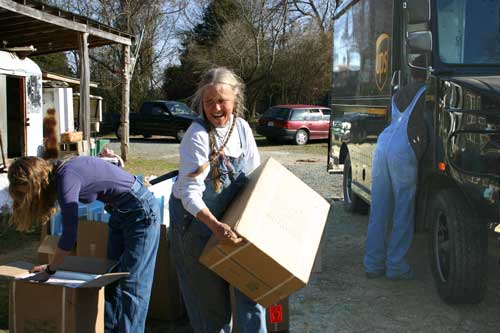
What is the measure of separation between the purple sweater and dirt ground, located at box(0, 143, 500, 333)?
1.30 meters

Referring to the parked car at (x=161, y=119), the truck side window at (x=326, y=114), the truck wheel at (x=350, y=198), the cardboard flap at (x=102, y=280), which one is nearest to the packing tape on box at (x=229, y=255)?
the cardboard flap at (x=102, y=280)

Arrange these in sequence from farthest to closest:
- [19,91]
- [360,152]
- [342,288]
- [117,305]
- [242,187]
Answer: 1. [19,91]
2. [360,152]
3. [342,288]
4. [117,305]
5. [242,187]

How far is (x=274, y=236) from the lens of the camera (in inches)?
100

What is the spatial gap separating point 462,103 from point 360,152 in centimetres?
299

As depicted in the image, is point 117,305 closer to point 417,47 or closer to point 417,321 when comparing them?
point 417,321

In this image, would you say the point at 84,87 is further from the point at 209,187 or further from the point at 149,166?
the point at 209,187

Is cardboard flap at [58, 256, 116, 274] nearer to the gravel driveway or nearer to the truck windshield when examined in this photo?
the gravel driveway

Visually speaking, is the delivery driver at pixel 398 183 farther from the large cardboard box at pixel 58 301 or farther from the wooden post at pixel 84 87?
the wooden post at pixel 84 87

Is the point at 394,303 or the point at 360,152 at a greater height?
the point at 360,152

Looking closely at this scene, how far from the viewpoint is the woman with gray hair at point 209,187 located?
2682 millimetres

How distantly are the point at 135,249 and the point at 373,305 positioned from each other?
215 cm

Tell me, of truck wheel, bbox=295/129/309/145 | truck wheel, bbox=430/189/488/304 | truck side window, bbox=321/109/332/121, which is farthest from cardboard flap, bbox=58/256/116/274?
truck side window, bbox=321/109/332/121

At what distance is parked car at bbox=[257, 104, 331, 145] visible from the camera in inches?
798

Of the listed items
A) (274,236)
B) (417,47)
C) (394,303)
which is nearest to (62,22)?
(417,47)
